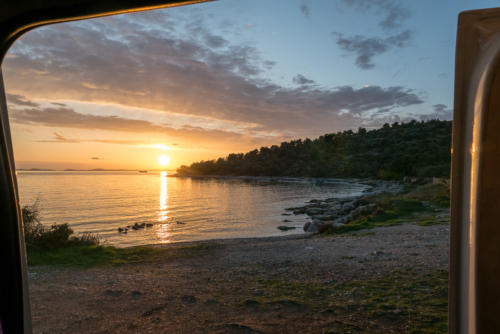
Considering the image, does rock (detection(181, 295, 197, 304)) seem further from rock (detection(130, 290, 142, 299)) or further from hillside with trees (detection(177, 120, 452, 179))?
hillside with trees (detection(177, 120, 452, 179))

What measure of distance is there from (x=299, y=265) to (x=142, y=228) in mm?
12295

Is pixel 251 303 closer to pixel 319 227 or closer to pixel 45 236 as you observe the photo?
pixel 45 236

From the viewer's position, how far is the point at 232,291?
4055 mm

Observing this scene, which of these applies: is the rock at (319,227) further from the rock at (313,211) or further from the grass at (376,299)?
the rock at (313,211)

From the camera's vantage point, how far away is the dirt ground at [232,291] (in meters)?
3.02

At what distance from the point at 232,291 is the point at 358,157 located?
62662 mm

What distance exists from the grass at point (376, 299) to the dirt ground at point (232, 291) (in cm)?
2

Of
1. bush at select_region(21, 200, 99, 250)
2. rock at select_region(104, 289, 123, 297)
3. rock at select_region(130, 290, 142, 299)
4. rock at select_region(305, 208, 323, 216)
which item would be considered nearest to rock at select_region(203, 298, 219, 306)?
rock at select_region(130, 290, 142, 299)

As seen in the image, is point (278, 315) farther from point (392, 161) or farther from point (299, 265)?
point (392, 161)

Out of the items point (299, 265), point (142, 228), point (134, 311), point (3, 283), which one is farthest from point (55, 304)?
point (142, 228)

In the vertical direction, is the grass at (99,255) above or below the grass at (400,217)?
above

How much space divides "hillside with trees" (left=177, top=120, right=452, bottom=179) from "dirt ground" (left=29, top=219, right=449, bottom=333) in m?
27.8

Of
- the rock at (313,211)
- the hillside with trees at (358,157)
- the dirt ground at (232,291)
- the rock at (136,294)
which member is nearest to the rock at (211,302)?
Answer: the dirt ground at (232,291)

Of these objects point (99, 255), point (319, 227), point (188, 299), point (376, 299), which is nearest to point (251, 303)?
point (188, 299)
